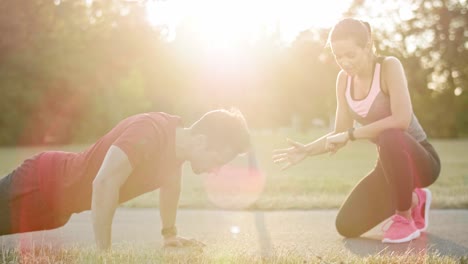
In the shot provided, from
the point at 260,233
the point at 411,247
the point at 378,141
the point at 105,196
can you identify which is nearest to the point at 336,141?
the point at 378,141

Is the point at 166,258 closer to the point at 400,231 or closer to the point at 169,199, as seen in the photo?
the point at 169,199

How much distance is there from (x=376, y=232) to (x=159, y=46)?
87.6ft

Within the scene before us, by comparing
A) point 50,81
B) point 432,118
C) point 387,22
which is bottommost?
point 432,118

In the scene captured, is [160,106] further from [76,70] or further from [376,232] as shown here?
[376,232]

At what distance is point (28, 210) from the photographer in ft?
11.7

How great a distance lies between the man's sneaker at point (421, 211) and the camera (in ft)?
14.3

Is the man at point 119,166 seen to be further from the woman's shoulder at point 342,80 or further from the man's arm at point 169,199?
the woman's shoulder at point 342,80

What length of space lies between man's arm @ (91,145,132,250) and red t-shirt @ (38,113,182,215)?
0.14 metres

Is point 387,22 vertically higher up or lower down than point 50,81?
higher up

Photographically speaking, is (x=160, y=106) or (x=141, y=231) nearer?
(x=141, y=231)

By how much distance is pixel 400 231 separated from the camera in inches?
156

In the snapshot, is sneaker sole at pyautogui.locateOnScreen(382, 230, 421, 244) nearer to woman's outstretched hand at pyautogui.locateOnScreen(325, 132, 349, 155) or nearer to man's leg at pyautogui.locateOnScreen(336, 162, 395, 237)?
man's leg at pyautogui.locateOnScreen(336, 162, 395, 237)

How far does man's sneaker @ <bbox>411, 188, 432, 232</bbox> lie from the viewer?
14.3 ft

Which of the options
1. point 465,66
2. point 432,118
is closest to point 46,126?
point 465,66
